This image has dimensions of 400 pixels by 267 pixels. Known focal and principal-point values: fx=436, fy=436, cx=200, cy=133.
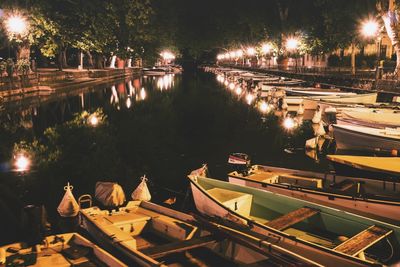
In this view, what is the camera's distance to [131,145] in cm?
2116

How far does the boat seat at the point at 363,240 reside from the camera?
23.8ft

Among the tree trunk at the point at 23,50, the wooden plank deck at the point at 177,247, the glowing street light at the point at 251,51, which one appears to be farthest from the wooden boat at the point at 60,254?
the glowing street light at the point at 251,51

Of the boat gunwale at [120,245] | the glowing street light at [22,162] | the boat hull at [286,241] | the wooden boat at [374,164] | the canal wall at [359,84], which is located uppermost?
the canal wall at [359,84]

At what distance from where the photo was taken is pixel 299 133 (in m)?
25.3

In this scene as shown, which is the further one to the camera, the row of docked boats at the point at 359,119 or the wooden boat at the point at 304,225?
the row of docked boats at the point at 359,119

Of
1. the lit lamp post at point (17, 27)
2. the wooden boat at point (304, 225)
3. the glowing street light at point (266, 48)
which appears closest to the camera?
the wooden boat at point (304, 225)

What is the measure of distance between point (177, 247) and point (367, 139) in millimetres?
13596

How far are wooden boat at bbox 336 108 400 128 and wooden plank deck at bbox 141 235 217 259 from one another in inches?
628

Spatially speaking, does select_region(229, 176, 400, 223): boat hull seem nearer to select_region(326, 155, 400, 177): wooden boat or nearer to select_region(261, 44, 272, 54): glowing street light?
select_region(326, 155, 400, 177): wooden boat

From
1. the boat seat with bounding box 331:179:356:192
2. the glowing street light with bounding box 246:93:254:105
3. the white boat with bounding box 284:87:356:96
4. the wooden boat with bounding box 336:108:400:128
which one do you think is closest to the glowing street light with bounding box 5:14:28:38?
the glowing street light with bounding box 246:93:254:105

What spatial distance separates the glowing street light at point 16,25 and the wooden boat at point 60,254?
33900mm

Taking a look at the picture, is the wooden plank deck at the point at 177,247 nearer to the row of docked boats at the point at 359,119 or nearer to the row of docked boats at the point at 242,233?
the row of docked boats at the point at 242,233

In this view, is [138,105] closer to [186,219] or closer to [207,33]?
[186,219]

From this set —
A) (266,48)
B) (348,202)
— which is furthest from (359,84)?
(266,48)
